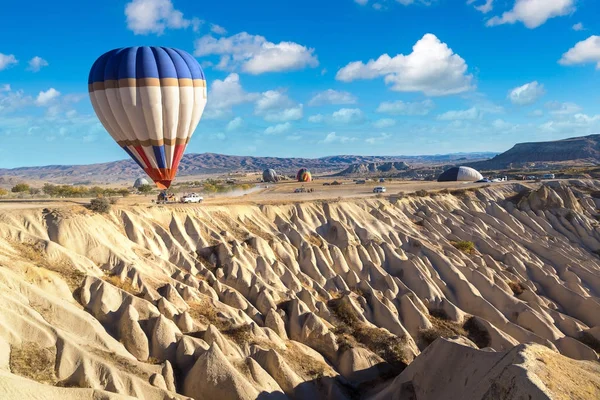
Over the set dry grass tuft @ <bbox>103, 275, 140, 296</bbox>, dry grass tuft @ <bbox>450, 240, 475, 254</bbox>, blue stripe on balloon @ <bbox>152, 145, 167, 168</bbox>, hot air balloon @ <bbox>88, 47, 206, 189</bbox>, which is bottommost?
dry grass tuft @ <bbox>450, 240, 475, 254</bbox>

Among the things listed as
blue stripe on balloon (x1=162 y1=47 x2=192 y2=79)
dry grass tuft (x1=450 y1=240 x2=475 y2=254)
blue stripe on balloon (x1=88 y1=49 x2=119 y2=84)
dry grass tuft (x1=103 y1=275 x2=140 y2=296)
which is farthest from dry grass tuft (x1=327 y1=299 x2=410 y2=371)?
blue stripe on balloon (x1=88 y1=49 x2=119 y2=84)

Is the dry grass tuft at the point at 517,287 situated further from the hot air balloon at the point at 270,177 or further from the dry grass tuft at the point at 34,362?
the hot air balloon at the point at 270,177

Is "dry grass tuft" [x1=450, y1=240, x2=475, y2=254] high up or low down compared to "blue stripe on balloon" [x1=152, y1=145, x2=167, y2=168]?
down

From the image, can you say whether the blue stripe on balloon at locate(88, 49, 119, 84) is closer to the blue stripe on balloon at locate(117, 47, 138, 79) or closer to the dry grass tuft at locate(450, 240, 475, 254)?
the blue stripe on balloon at locate(117, 47, 138, 79)

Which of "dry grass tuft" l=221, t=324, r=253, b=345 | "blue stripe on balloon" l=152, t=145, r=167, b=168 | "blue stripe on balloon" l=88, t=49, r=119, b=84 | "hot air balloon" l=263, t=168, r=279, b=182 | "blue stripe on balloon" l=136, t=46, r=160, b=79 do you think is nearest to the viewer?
"dry grass tuft" l=221, t=324, r=253, b=345

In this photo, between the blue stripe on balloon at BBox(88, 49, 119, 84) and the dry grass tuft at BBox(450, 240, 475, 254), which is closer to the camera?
the blue stripe on balloon at BBox(88, 49, 119, 84)

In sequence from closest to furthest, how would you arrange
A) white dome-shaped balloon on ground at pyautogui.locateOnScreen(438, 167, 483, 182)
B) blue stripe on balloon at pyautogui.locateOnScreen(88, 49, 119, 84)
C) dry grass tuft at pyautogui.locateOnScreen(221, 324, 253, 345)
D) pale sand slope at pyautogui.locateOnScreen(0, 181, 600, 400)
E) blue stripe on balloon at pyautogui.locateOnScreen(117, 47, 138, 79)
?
1. pale sand slope at pyautogui.locateOnScreen(0, 181, 600, 400)
2. dry grass tuft at pyautogui.locateOnScreen(221, 324, 253, 345)
3. blue stripe on balloon at pyautogui.locateOnScreen(117, 47, 138, 79)
4. blue stripe on balloon at pyautogui.locateOnScreen(88, 49, 119, 84)
5. white dome-shaped balloon on ground at pyautogui.locateOnScreen(438, 167, 483, 182)

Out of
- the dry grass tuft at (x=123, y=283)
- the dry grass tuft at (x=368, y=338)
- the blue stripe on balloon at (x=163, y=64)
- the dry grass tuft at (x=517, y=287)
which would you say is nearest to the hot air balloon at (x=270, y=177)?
the blue stripe on balloon at (x=163, y=64)

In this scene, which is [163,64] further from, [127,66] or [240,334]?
[240,334]
